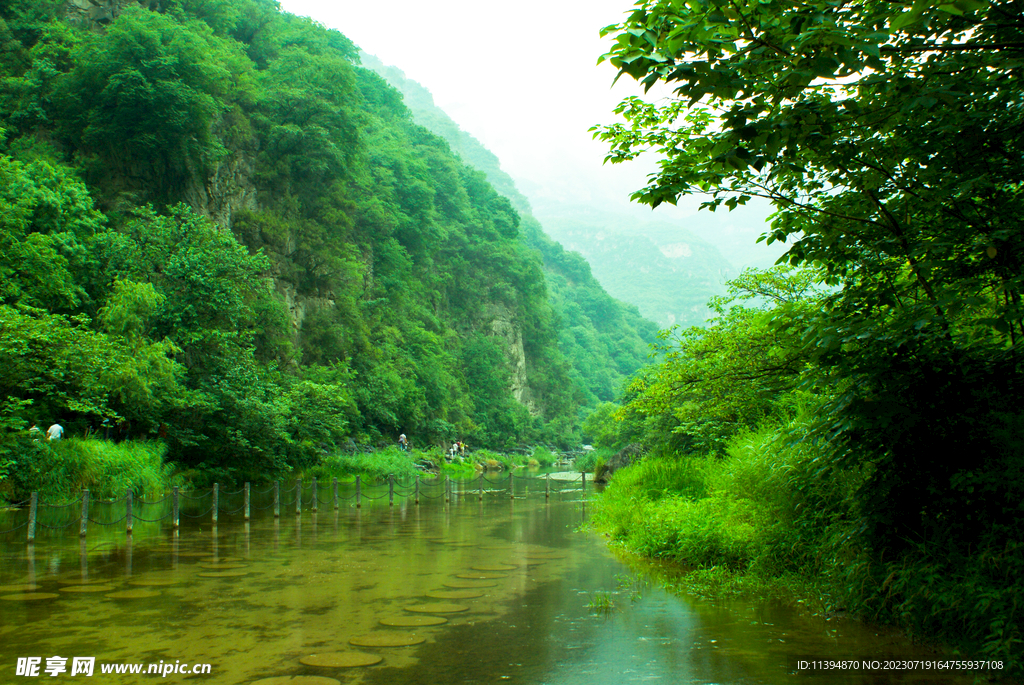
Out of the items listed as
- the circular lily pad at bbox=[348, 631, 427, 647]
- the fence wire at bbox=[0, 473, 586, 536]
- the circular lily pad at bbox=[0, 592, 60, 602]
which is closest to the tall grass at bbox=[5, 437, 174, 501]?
the fence wire at bbox=[0, 473, 586, 536]

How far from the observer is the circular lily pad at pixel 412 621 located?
7.17 m

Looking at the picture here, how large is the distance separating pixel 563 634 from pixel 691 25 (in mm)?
5718

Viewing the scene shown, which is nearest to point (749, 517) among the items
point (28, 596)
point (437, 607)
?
point (437, 607)

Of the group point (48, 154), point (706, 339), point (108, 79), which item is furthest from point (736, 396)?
point (108, 79)

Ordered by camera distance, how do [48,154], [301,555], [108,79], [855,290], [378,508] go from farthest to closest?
[108,79]
[48,154]
[378,508]
[301,555]
[855,290]

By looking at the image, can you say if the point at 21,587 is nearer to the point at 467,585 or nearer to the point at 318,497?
the point at 467,585

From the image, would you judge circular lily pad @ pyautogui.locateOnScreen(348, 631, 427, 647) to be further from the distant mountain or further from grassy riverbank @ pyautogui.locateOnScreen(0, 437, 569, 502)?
the distant mountain

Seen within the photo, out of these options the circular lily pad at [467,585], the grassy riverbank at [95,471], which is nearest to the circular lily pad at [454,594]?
the circular lily pad at [467,585]

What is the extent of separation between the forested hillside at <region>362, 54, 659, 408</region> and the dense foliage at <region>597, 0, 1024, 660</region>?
6910 centimetres

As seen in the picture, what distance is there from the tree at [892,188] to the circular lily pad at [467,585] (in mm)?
5028

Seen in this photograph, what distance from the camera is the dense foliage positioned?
175 inches

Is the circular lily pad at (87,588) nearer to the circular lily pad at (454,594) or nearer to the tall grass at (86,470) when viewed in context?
the circular lily pad at (454,594)

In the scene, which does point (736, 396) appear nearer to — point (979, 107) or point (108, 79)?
point (979, 107)

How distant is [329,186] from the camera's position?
37.7 meters
